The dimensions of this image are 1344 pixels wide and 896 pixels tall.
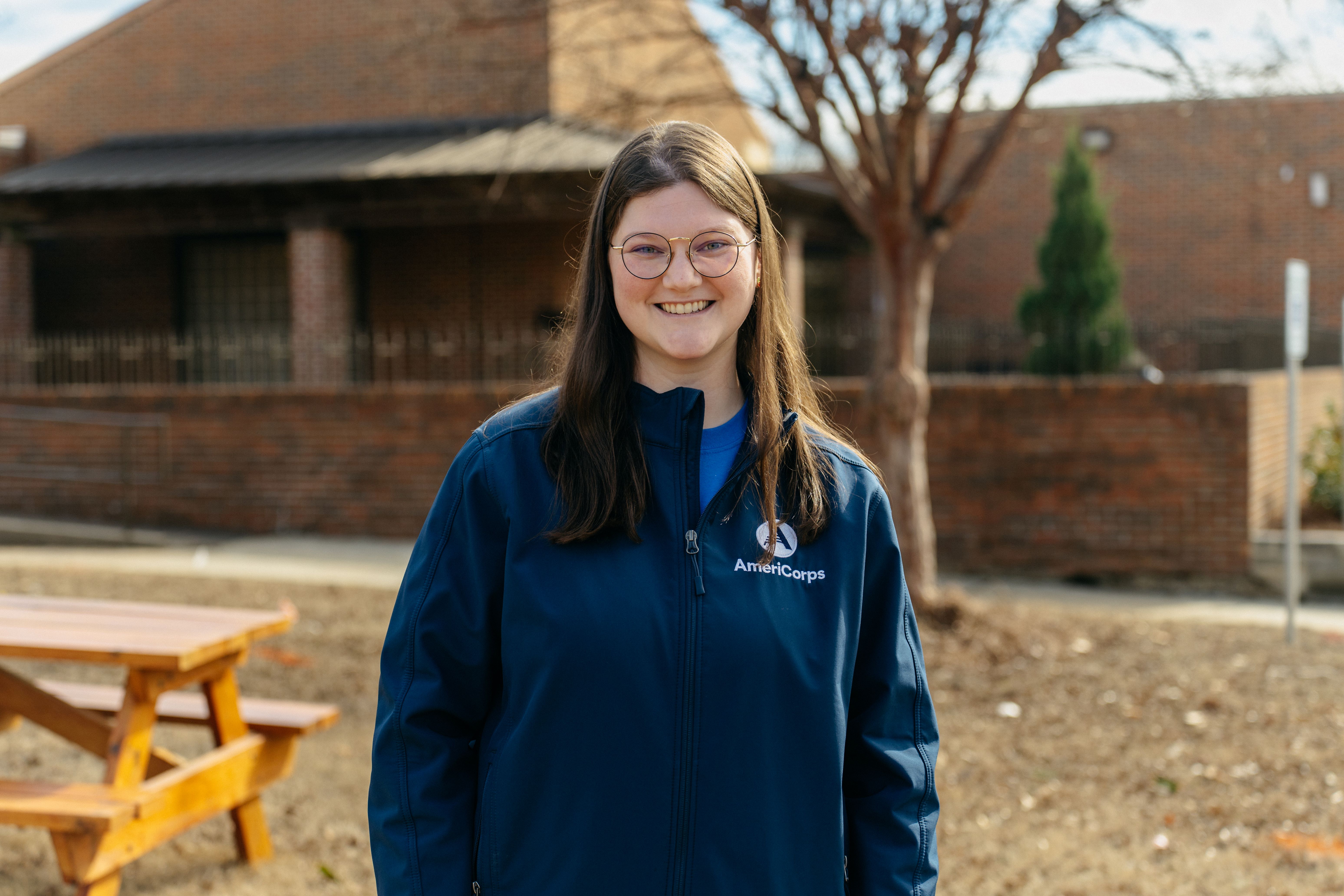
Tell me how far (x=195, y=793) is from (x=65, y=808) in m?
0.46

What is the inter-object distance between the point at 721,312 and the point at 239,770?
2808mm

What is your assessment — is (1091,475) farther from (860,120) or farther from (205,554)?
(205,554)

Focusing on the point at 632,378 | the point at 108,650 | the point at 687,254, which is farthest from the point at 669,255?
the point at 108,650

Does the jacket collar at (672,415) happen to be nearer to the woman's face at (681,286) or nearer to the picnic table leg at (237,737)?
the woman's face at (681,286)

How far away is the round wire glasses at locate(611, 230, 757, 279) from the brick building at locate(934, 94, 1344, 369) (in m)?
14.7

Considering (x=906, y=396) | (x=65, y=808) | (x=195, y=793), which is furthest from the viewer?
(x=906, y=396)

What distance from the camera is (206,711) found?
424 centimetres

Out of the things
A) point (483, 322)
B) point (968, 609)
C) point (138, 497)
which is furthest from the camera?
point (483, 322)

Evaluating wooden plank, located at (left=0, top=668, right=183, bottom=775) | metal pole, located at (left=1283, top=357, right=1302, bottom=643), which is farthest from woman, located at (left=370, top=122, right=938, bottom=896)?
metal pole, located at (left=1283, top=357, right=1302, bottom=643)

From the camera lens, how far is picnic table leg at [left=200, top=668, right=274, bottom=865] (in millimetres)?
3988

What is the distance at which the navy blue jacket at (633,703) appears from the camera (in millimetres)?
1763

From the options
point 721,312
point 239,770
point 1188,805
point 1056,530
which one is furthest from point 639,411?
point 1056,530

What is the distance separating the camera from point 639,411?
6.32ft

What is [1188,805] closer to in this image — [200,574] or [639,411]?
[639,411]
